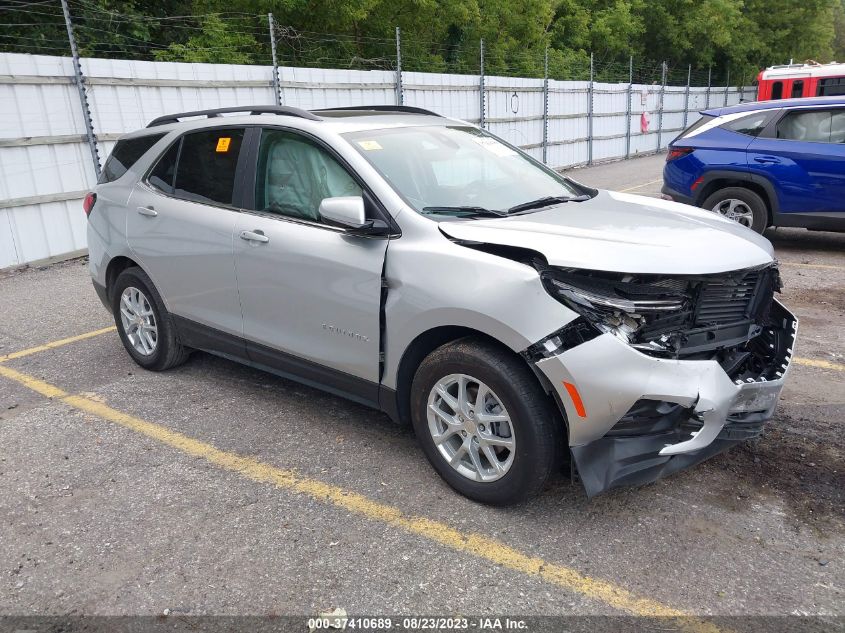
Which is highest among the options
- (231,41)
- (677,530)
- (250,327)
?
(231,41)

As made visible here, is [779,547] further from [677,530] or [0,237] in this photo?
[0,237]

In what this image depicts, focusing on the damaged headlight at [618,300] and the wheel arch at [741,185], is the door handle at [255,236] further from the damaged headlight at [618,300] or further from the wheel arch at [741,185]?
the wheel arch at [741,185]

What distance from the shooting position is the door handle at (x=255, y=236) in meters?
3.98

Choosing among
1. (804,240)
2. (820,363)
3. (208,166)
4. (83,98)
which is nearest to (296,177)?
(208,166)

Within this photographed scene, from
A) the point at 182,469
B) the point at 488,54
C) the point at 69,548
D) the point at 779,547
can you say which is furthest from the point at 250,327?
the point at 488,54

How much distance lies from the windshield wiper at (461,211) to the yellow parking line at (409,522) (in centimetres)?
146

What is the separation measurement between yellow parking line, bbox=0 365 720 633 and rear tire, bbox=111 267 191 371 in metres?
0.57

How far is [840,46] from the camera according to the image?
76.7m

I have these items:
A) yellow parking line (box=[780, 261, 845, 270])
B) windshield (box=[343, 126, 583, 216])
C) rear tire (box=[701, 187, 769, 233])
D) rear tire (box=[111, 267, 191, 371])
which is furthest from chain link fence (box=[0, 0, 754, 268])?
yellow parking line (box=[780, 261, 845, 270])

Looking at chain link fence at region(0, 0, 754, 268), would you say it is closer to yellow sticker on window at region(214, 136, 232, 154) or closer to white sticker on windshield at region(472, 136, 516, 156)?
yellow sticker on window at region(214, 136, 232, 154)

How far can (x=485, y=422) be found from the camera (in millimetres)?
3189

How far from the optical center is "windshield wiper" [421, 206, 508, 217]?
11.7 ft

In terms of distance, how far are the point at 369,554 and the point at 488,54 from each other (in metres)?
25.4

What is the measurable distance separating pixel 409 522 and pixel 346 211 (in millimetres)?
1509
